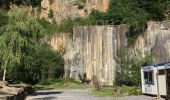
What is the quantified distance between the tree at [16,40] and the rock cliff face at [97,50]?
28.5 metres

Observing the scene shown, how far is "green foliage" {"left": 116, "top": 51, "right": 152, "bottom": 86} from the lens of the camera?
5241 cm

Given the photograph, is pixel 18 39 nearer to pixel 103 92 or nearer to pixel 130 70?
pixel 103 92

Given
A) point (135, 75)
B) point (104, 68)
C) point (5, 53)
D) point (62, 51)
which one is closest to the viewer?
point (5, 53)

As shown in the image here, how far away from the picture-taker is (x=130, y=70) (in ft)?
177

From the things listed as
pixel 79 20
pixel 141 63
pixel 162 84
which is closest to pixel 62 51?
pixel 79 20

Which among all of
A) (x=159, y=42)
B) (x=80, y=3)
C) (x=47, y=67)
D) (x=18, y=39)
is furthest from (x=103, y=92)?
(x=80, y=3)

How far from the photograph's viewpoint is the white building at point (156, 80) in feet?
105

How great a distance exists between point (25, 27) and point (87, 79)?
103 feet

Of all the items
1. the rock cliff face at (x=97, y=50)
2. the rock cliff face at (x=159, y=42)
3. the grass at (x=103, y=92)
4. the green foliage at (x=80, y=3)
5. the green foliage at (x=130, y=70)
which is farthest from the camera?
the green foliage at (x=80, y=3)

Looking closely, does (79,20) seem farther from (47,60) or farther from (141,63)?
(141,63)

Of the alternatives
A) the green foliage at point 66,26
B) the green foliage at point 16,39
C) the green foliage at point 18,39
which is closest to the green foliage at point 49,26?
the green foliage at point 66,26

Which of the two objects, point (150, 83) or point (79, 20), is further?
point (79, 20)

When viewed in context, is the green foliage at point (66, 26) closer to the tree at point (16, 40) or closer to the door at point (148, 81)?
the tree at point (16, 40)

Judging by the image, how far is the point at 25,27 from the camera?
36.7m
